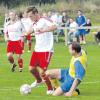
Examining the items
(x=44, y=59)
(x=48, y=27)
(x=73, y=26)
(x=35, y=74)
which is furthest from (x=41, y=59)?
(x=73, y=26)

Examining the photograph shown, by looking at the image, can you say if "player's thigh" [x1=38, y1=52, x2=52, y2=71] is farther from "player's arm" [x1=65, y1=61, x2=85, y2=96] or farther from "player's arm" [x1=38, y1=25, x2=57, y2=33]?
"player's arm" [x1=65, y1=61, x2=85, y2=96]

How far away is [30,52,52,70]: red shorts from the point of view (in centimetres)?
1579

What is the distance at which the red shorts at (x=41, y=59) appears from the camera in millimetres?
15789

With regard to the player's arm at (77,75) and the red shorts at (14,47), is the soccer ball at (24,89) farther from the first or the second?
the red shorts at (14,47)

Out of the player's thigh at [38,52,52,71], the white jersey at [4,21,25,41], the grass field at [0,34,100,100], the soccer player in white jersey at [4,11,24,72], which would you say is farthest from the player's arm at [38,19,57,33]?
the white jersey at [4,21,25,41]

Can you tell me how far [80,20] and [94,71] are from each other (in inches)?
673

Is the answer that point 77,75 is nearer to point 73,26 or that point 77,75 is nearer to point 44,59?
point 44,59

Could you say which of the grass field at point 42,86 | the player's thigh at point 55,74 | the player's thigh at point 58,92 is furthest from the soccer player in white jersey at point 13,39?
the player's thigh at point 58,92

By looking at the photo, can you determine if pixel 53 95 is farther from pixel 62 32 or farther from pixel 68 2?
pixel 68 2

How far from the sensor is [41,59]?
15828 mm

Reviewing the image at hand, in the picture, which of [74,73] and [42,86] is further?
[42,86]

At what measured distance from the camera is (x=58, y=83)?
629 inches

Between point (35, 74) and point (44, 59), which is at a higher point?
point (44, 59)

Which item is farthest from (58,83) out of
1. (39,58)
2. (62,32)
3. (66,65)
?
(62,32)
